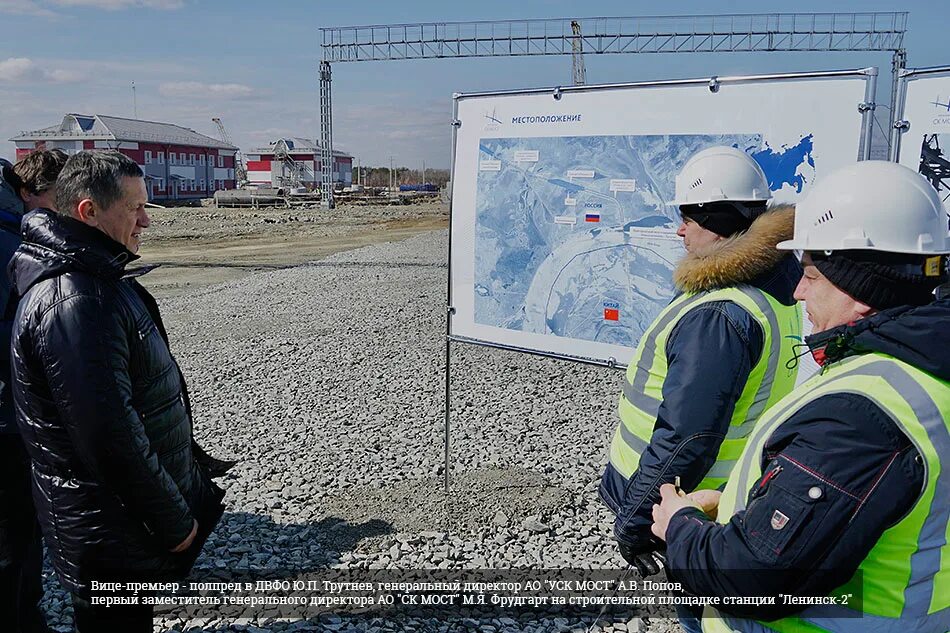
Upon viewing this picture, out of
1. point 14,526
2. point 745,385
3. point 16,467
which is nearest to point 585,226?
point 745,385

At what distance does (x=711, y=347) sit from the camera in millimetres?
2477

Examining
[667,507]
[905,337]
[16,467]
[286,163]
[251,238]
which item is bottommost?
[251,238]

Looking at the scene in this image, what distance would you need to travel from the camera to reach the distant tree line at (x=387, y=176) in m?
119

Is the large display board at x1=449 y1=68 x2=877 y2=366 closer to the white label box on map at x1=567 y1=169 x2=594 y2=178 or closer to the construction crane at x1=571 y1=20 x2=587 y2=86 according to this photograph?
the white label box on map at x1=567 y1=169 x2=594 y2=178

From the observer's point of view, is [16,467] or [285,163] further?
[285,163]

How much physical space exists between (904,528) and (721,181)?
Answer: 61.4 inches

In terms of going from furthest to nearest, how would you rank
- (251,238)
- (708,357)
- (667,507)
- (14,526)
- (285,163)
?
(285,163)
(251,238)
(14,526)
(708,357)
(667,507)

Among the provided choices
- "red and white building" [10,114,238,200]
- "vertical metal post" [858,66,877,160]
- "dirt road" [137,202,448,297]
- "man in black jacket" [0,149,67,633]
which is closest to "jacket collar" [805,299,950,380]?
"vertical metal post" [858,66,877,160]

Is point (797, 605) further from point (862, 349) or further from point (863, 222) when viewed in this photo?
point (863, 222)

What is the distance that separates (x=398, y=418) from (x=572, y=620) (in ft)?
12.8

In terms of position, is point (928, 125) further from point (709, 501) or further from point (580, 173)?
point (709, 501)

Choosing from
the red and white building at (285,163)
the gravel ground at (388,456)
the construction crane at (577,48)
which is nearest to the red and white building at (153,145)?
the red and white building at (285,163)

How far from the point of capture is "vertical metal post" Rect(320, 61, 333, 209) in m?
50.5

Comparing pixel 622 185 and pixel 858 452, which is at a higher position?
pixel 622 185
